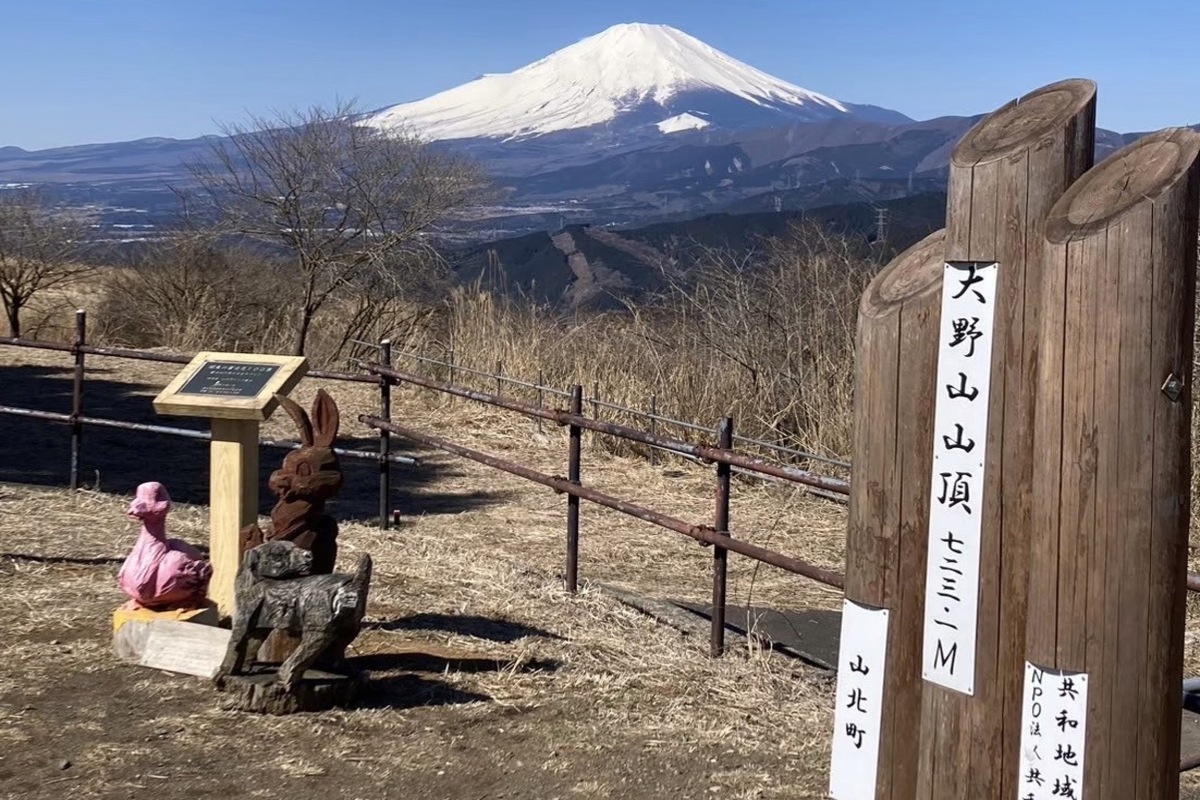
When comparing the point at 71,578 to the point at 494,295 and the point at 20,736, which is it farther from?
the point at 494,295

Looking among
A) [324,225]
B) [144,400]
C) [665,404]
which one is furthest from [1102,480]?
[324,225]

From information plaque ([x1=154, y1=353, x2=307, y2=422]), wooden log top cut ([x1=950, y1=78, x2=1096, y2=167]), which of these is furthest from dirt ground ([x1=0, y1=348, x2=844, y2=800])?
wooden log top cut ([x1=950, y1=78, x2=1096, y2=167])

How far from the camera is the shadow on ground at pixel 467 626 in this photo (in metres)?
5.34

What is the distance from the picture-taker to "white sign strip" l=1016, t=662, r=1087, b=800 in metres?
2.06

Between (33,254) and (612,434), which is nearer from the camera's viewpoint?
(612,434)

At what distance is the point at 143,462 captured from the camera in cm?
1012

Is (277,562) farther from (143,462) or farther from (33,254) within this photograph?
(33,254)

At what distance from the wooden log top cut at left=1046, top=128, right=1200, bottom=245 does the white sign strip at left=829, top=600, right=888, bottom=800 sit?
2.33ft

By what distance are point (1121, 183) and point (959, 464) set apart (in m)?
0.48

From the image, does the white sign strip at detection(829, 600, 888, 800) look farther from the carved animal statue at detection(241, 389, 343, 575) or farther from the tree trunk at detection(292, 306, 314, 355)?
the tree trunk at detection(292, 306, 314, 355)

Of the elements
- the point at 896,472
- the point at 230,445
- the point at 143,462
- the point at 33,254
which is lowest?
the point at 143,462

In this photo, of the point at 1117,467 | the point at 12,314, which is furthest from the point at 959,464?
the point at 12,314

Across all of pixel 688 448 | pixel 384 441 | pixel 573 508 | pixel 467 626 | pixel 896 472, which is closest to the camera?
pixel 896 472

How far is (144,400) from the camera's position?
12.1 m
